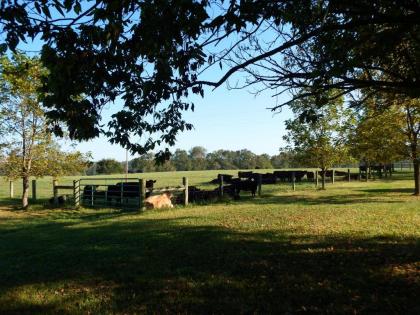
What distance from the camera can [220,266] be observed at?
25.0 ft

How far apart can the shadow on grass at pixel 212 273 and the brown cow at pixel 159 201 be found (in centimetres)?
720

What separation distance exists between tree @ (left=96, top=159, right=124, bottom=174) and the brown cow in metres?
87.3

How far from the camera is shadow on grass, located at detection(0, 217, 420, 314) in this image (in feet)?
18.8

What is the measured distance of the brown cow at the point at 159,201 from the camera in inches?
735

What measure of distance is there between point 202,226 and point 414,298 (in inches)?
290

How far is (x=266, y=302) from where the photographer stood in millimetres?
5707

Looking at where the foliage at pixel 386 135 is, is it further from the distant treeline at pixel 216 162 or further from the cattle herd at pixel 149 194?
the distant treeline at pixel 216 162

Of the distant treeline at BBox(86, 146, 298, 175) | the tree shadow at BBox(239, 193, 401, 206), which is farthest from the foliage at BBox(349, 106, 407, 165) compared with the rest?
the distant treeline at BBox(86, 146, 298, 175)

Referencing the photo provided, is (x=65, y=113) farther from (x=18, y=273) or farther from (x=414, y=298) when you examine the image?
(x=414, y=298)

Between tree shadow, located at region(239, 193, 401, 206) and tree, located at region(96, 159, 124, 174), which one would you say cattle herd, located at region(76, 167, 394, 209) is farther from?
tree, located at region(96, 159, 124, 174)

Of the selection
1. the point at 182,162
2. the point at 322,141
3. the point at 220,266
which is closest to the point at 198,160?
the point at 182,162

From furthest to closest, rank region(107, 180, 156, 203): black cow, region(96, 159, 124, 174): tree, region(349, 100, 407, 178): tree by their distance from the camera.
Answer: region(96, 159, 124, 174): tree → region(349, 100, 407, 178): tree → region(107, 180, 156, 203): black cow

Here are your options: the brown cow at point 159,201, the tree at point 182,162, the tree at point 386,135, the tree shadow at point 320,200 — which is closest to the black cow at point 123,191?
the brown cow at point 159,201

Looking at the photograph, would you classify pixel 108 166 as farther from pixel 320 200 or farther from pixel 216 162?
pixel 320 200
